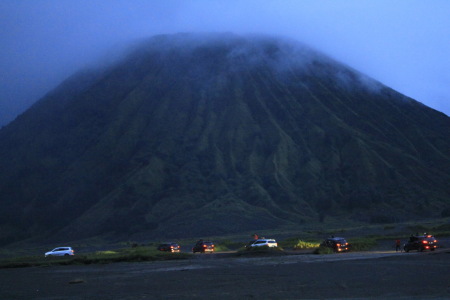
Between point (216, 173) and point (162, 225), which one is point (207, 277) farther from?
point (216, 173)

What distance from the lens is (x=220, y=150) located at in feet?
398

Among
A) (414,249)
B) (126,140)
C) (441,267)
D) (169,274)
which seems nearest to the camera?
(441,267)

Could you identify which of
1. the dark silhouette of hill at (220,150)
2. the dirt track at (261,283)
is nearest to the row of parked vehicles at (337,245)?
the dirt track at (261,283)

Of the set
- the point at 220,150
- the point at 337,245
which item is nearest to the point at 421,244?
the point at 337,245

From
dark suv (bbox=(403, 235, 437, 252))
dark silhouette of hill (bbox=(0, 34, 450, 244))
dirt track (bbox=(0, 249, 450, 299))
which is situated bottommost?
dark suv (bbox=(403, 235, 437, 252))

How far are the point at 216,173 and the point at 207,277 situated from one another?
8761cm

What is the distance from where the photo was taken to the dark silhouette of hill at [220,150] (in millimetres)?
103562

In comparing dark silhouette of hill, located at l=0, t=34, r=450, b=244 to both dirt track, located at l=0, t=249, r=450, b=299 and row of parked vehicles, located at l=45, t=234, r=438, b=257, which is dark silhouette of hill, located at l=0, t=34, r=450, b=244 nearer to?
row of parked vehicles, located at l=45, t=234, r=438, b=257

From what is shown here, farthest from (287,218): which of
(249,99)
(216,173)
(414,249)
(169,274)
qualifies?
(169,274)

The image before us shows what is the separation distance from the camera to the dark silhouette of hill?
104 m

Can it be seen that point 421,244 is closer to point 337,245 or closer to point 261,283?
point 337,245

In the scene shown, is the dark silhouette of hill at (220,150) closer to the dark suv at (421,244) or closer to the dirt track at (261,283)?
the dark suv at (421,244)

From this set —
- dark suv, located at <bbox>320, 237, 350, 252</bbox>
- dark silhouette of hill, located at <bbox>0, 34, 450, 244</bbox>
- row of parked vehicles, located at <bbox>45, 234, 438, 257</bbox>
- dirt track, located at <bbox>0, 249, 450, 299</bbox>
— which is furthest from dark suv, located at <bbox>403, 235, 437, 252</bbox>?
dark silhouette of hill, located at <bbox>0, 34, 450, 244</bbox>

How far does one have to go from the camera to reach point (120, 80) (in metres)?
160
